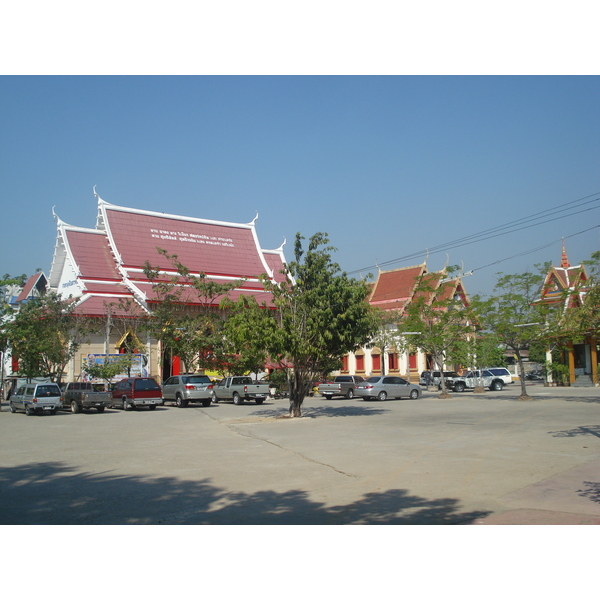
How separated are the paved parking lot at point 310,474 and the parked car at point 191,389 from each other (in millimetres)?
12170

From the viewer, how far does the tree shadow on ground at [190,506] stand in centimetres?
762

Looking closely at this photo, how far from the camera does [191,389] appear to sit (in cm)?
3309

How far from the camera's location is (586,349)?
48.1 metres

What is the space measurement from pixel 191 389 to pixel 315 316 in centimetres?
1312

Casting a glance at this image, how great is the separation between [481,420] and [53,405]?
67.1 feet

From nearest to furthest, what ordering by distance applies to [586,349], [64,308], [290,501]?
[290,501] → [64,308] → [586,349]

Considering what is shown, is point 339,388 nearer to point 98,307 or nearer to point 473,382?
point 473,382

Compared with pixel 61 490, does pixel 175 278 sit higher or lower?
higher

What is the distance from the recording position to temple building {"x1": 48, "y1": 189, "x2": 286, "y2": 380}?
1683 inches

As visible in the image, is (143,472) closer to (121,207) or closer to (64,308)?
(64,308)

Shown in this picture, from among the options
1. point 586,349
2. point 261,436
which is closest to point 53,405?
point 261,436

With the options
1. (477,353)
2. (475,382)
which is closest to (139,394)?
(477,353)

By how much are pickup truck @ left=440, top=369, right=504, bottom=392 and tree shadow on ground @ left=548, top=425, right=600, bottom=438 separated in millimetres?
29205

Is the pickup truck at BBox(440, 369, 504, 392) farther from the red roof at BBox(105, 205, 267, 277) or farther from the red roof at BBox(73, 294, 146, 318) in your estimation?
the red roof at BBox(73, 294, 146, 318)
